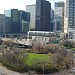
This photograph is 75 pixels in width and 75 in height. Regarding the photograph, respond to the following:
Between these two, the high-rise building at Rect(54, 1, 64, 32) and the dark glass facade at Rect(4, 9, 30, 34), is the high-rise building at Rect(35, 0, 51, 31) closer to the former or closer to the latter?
the high-rise building at Rect(54, 1, 64, 32)

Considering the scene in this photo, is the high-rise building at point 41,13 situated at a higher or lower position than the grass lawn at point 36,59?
higher

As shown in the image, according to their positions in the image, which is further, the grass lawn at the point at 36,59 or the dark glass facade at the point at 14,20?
the dark glass facade at the point at 14,20

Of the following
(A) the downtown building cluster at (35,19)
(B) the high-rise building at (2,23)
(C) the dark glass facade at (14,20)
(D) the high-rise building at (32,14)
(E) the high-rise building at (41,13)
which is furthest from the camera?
(C) the dark glass facade at (14,20)

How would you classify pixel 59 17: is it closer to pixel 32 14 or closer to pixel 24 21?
pixel 32 14

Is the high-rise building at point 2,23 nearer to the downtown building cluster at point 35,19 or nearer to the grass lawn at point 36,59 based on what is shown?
the downtown building cluster at point 35,19

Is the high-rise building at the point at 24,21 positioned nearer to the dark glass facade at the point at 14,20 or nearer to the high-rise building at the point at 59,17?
the dark glass facade at the point at 14,20

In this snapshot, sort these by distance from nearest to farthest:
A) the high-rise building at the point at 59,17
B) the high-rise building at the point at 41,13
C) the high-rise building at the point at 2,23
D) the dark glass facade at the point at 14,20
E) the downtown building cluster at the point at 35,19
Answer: the high-rise building at the point at 41,13 < the downtown building cluster at the point at 35,19 < the high-rise building at the point at 2,23 < the dark glass facade at the point at 14,20 < the high-rise building at the point at 59,17

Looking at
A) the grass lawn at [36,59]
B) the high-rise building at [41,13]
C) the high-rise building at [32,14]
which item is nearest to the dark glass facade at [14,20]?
the high-rise building at [32,14]

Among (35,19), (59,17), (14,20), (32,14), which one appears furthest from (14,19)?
(59,17)
